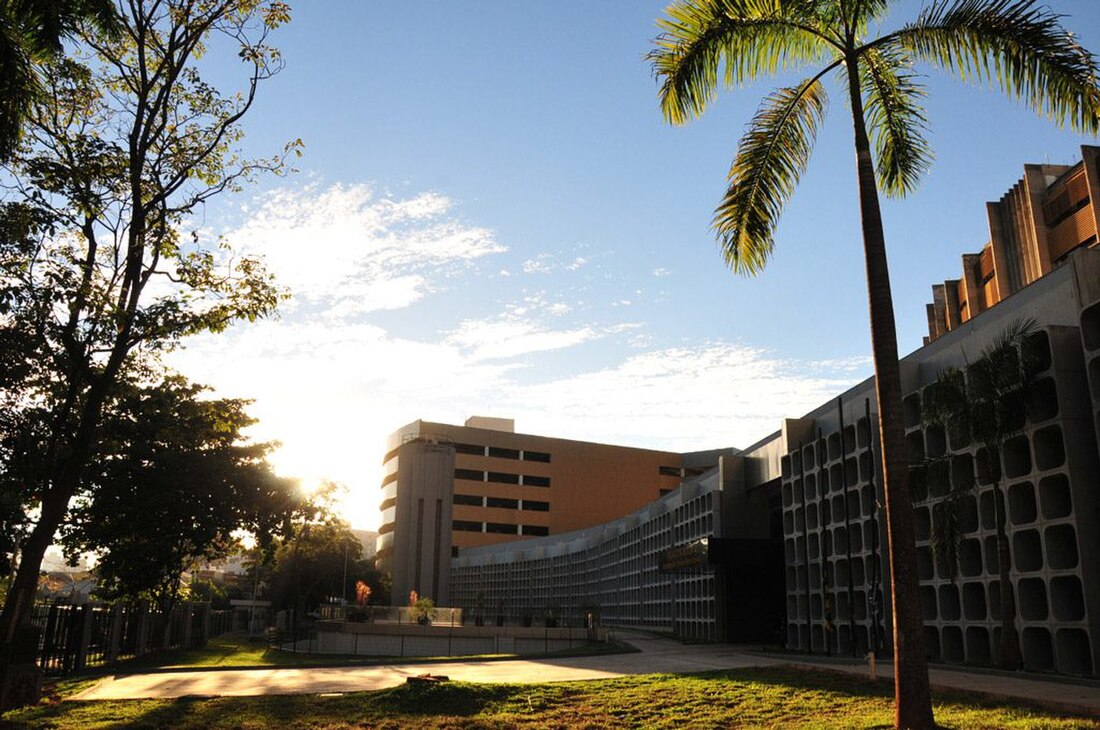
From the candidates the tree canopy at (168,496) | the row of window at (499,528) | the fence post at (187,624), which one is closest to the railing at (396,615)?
the tree canopy at (168,496)

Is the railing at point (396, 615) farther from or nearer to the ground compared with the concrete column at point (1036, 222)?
nearer to the ground

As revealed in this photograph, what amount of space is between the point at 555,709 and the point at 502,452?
84.4 meters

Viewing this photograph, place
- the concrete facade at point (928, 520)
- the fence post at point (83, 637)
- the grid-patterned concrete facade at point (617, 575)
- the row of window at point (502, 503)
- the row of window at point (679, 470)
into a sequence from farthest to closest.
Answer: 1. the row of window at point (679, 470)
2. the row of window at point (502, 503)
3. the grid-patterned concrete facade at point (617, 575)
4. the fence post at point (83, 637)
5. the concrete facade at point (928, 520)

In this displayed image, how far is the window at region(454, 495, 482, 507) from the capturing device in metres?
96.4

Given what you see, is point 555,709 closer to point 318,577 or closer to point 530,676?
point 530,676

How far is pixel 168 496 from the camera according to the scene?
32.3 meters

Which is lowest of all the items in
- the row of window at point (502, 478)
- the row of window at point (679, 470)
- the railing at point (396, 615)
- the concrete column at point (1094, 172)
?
the railing at point (396, 615)

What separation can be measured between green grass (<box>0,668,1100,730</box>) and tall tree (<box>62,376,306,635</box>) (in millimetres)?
15320

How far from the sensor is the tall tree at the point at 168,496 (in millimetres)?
31781

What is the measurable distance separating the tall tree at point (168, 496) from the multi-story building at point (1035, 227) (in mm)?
41255

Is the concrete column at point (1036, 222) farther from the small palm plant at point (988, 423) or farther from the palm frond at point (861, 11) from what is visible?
the palm frond at point (861, 11)

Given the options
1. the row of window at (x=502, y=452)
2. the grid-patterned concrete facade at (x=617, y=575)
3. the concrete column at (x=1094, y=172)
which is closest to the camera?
the grid-patterned concrete facade at (x=617, y=575)

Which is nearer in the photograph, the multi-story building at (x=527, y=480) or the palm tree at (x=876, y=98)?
the palm tree at (x=876, y=98)

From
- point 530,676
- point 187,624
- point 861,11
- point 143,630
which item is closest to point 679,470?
point 187,624
